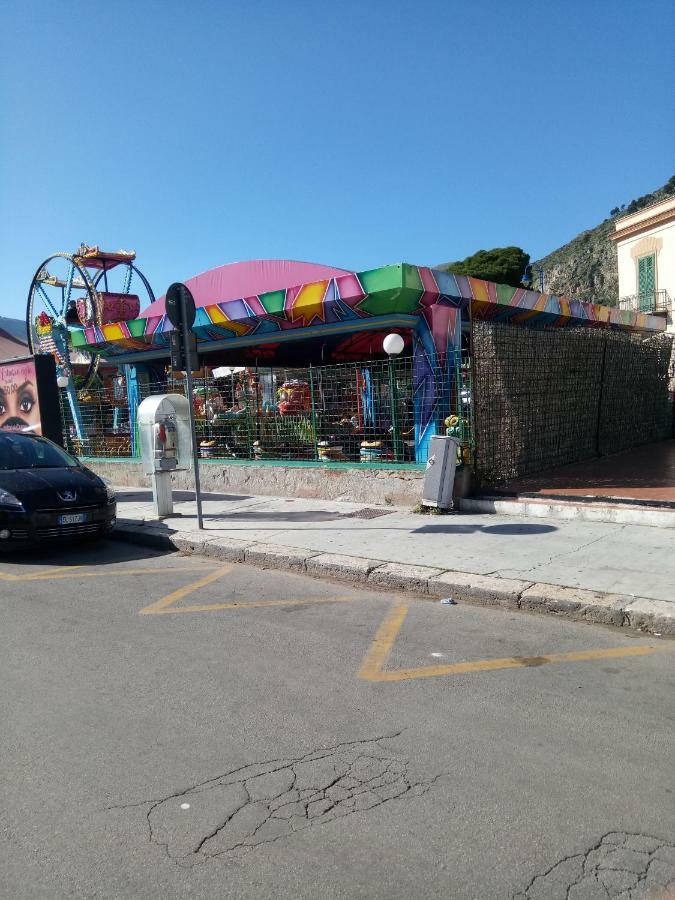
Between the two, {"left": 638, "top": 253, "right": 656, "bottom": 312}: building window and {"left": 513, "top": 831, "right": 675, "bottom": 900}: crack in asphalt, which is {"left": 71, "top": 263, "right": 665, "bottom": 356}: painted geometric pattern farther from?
{"left": 638, "top": 253, "right": 656, "bottom": 312}: building window

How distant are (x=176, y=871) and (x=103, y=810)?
550mm

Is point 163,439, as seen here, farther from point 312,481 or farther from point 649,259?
point 649,259

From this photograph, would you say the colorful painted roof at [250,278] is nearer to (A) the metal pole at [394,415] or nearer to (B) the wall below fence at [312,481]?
(B) the wall below fence at [312,481]

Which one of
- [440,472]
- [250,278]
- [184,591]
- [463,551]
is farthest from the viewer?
[250,278]

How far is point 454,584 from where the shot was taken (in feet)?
19.5

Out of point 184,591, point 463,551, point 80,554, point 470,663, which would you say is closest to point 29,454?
point 80,554

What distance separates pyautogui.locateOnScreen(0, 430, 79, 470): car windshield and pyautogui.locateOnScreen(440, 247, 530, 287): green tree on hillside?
50.4 meters

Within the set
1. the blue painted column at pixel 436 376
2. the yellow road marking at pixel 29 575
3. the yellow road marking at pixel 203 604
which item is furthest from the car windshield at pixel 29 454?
the blue painted column at pixel 436 376

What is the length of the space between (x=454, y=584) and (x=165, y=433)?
5413mm

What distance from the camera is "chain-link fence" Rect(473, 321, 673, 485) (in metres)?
9.57

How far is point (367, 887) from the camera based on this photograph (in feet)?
7.61

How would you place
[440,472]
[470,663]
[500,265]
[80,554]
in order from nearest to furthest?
[470,663] → [80,554] → [440,472] → [500,265]

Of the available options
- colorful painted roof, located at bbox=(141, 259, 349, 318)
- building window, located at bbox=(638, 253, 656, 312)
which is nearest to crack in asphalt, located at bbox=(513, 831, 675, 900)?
colorful painted roof, located at bbox=(141, 259, 349, 318)

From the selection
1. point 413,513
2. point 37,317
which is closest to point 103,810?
point 413,513
